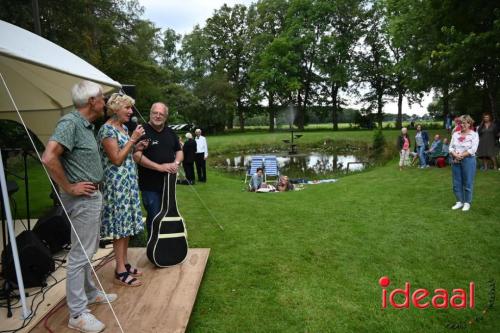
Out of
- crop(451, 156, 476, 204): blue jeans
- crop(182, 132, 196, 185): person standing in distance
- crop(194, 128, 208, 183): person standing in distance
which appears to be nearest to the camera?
crop(451, 156, 476, 204): blue jeans

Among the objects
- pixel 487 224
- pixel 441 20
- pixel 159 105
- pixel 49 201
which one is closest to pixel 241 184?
pixel 49 201

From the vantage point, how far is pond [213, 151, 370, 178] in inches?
607

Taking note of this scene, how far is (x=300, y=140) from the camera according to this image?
25656mm

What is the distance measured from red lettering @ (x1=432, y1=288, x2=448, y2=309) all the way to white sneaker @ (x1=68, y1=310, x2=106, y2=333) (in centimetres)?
290

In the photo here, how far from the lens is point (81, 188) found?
97.4 inches

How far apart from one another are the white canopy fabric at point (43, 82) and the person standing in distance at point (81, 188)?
1036 mm

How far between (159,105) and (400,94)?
36.3m

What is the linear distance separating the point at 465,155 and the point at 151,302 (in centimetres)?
542

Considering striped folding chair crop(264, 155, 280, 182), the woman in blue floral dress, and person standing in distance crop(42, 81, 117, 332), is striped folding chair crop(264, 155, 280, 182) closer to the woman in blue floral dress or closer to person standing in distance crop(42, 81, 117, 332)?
the woman in blue floral dress

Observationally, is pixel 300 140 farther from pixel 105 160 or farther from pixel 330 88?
pixel 105 160

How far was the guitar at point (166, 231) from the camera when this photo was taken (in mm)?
3574

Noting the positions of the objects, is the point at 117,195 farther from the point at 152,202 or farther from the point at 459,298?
the point at 459,298

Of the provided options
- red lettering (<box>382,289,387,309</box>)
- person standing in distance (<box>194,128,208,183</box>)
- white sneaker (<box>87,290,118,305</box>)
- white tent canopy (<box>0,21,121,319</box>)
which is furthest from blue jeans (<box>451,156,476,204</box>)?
person standing in distance (<box>194,128,208,183</box>)

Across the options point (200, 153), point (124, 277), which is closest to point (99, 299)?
point (124, 277)
